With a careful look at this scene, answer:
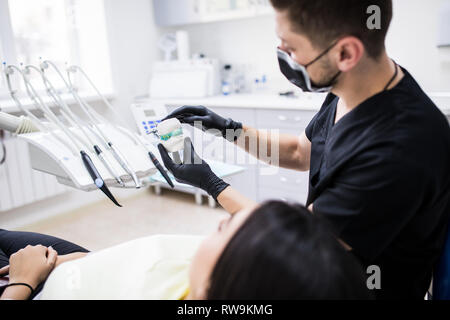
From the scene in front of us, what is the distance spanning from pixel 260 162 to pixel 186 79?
949mm

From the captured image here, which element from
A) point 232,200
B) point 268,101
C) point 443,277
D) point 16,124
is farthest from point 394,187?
point 268,101

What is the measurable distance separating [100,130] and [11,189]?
1851 millimetres

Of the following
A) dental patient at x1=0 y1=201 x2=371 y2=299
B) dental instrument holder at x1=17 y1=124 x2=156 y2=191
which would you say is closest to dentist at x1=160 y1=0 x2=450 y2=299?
dental patient at x1=0 y1=201 x2=371 y2=299

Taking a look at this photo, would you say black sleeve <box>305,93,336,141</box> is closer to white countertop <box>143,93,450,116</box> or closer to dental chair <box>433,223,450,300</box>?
dental chair <box>433,223,450,300</box>

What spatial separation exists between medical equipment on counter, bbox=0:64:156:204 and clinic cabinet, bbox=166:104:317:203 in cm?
128

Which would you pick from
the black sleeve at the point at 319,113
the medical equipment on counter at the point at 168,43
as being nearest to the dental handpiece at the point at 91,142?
the black sleeve at the point at 319,113

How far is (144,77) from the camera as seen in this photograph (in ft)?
11.6

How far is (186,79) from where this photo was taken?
3256mm

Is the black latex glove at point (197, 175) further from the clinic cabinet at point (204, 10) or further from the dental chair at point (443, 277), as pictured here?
the clinic cabinet at point (204, 10)

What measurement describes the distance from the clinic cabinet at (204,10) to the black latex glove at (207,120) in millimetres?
1612

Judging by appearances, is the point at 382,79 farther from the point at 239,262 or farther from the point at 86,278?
the point at 86,278

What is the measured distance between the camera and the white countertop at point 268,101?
2.31m

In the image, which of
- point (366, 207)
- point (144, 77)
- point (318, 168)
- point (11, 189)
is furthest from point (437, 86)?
point (11, 189)

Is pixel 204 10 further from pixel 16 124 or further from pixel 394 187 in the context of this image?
pixel 394 187
